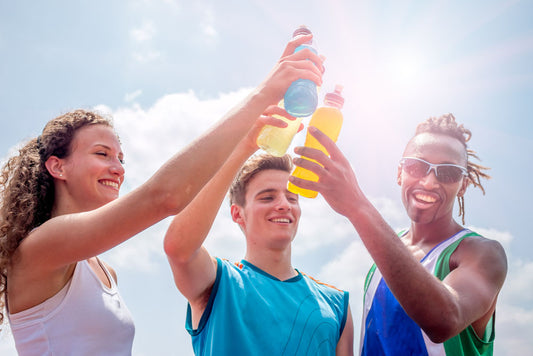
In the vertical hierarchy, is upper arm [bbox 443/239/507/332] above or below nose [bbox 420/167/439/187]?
below

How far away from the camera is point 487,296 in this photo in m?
3.36

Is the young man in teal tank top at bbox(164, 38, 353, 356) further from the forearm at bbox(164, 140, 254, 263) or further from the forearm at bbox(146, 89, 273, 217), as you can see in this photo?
the forearm at bbox(146, 89, 273, 217)

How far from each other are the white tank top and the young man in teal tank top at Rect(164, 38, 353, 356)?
66 centimetres

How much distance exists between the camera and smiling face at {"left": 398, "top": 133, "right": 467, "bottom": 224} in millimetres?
4219

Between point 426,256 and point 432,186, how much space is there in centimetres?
75

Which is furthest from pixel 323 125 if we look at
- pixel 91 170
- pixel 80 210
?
pixel 80 210

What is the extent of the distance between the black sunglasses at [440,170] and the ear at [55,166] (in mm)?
3447

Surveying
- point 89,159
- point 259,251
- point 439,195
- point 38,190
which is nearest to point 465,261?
point 439,195

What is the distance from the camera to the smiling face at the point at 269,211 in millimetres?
4348

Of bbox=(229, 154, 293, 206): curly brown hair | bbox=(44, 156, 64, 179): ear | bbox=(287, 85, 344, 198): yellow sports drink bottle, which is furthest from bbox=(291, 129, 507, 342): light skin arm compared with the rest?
bbox=(44, 156, 64, 179): ear

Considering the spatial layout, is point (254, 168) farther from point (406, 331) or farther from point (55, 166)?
point (406, 331)

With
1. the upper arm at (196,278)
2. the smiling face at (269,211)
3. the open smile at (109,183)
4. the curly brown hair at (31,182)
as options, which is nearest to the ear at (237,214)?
the smiling face at (269,211)

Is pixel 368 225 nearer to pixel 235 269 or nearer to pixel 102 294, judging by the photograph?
pixel 235 269

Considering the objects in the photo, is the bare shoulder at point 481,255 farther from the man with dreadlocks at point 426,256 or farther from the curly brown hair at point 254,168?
the curly brown hair at point 254,168
